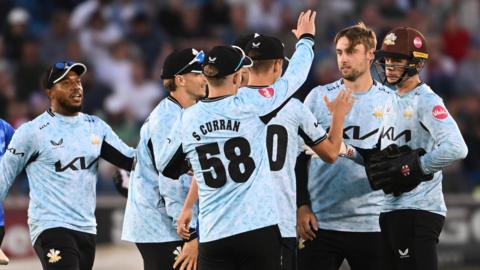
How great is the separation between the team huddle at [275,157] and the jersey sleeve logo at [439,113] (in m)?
0.01

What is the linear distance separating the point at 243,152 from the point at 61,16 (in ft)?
34.6

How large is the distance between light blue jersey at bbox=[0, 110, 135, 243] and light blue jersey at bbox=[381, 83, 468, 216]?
248 cm

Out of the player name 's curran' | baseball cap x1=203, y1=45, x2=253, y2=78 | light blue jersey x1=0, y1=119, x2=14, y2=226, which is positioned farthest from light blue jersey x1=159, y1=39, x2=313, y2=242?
light blue jersey x1=0, y1=119, x2=14, y2=226

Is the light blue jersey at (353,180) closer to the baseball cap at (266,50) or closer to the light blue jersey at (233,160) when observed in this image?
the baseball cap at (266,50)

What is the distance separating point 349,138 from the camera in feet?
30.0

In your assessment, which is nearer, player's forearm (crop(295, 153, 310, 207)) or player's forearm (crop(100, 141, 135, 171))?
player's forearm (crop(295, 153, 310, 207))

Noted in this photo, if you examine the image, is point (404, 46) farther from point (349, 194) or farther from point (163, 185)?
point (163, 185)

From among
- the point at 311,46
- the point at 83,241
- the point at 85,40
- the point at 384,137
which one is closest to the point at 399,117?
the point at 384,137

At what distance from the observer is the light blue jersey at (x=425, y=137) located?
8555mm

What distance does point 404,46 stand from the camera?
9.05 meters

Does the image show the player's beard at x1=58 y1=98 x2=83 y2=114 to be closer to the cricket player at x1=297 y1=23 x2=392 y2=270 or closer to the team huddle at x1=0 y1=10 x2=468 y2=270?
the team huddle at x1=0 y1=10 x2=468 y2=270

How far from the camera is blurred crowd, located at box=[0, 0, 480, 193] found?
16844mm

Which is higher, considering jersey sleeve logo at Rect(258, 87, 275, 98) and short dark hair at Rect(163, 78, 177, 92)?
short dark hair at Rect(163, 78, 177, 92)

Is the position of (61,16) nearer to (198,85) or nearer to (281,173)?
(198,85)
